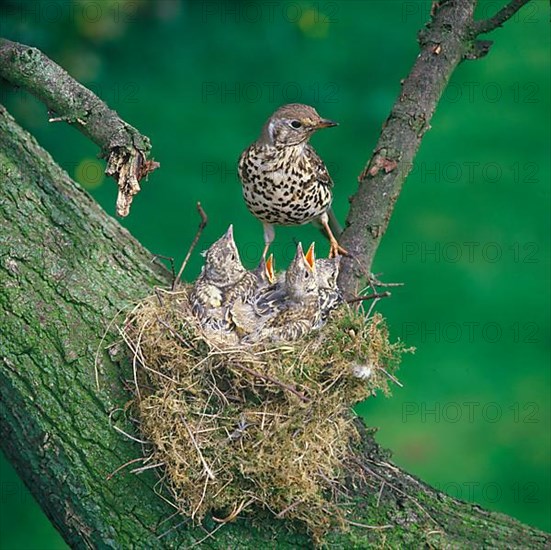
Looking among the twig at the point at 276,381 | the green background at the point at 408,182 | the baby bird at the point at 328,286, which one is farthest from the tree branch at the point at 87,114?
the green background at the point at 408,182

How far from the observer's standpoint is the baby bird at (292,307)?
3.18 metres

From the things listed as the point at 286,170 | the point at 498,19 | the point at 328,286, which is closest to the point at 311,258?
the point at 328,286

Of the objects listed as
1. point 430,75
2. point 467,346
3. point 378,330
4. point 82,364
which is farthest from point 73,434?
point 467,346

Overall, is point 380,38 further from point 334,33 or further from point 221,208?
point 221,208

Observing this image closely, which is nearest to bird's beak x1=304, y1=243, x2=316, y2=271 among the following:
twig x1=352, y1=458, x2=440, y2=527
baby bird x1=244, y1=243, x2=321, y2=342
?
baby bird x1=244, y1=243, x2=321, y2=342

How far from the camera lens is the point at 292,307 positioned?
130 inches

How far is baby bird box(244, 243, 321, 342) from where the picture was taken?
3.18 meters

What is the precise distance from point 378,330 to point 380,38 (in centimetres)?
266

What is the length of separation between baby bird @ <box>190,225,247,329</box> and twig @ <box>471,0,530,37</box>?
1098 mm

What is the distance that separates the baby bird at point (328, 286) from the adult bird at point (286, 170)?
8.6 inches

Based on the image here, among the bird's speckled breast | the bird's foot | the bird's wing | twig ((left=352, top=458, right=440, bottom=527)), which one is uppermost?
the bird's wing

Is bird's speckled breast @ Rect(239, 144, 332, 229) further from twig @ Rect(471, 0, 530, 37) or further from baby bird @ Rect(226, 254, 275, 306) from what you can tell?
twig @ Rect(471, 0, 530, 37)

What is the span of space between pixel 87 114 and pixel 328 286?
3.24 feet

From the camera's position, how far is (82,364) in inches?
110
